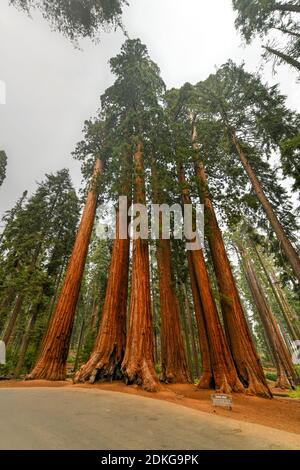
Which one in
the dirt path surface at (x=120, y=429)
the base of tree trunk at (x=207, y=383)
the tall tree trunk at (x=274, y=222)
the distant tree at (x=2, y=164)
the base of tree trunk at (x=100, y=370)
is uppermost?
the distant tree at (x=2, y=164)

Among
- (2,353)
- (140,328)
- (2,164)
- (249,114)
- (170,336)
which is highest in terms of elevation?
(2,164)

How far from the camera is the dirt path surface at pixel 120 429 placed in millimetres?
2221

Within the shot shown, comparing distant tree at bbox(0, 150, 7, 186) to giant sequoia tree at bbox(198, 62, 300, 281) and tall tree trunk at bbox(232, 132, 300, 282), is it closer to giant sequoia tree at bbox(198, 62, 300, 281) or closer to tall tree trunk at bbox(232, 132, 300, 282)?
giant sequoia tree at bbox(198, 62, 300, 281)

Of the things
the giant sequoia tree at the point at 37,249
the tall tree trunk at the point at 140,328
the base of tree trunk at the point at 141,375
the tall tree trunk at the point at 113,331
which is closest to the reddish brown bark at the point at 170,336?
the tall tree trunk at the point at 140,328

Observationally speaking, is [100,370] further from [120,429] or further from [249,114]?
[249,114]

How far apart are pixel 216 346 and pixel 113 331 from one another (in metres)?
3.34

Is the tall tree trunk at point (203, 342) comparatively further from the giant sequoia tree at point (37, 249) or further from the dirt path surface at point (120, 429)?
the giant sequoia tree at point (37, 249)

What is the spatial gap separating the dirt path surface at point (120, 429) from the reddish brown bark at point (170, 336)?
17.0 ft

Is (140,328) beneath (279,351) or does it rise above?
beneath

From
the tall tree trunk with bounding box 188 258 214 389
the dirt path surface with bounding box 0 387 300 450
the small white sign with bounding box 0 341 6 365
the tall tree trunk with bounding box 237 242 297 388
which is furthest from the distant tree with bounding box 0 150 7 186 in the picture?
the tall tree trunk with bounding box 237 242 297 388

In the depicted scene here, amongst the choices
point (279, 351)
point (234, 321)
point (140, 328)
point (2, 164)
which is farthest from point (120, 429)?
point (2, 164)

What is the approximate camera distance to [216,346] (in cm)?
752
